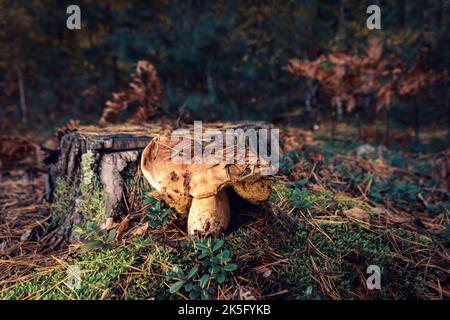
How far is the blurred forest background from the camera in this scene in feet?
21.2

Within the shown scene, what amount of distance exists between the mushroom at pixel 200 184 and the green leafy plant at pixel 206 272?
5.8 inches

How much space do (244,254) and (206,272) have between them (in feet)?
0.72

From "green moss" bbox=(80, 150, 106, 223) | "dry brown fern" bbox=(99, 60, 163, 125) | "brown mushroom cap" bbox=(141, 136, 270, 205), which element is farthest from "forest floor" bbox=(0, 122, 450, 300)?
"dry brown fern" bbox=(99, 60, 163, 125)

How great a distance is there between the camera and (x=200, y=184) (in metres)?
1.34

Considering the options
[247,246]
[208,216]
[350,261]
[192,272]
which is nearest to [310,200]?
[350,261]

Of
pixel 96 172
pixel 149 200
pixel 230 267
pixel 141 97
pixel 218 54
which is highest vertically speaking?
pixel 218 54

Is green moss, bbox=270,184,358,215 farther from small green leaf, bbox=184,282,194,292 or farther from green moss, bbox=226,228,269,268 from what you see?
small green leaf, bbox=184,282,194,292

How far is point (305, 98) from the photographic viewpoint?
8.48 meters

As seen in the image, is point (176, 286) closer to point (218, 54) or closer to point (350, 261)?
point (350, 261)

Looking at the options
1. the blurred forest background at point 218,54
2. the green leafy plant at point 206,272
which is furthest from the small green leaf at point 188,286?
the blurred forest background at point 218,54

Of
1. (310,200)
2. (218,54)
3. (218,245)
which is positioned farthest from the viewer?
(218,54)

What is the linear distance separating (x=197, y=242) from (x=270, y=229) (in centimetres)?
43

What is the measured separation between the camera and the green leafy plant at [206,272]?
4.42 feet

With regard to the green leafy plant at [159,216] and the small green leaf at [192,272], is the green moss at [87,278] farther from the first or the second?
the small green leaf at [192,272]
